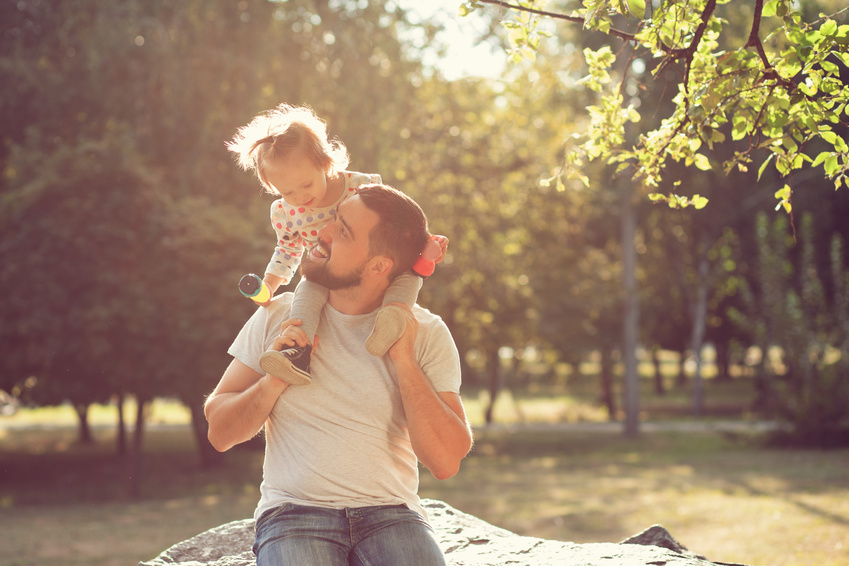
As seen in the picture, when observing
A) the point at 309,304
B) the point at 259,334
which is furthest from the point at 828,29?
the point at 259,334

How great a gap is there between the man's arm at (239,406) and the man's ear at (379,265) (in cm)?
52

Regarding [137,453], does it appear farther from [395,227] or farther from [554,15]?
[554,15]

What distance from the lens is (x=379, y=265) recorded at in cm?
294

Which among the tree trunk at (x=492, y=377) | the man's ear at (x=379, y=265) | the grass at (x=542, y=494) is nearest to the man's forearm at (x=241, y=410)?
the man's ear at (x=379, y=265)

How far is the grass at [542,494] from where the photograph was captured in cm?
844

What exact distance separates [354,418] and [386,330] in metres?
0.32

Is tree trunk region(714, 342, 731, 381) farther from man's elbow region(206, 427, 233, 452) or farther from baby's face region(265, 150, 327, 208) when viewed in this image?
man's elbow region(206, 427, 233, 452)

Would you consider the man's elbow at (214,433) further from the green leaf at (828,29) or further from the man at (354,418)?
the green leaf at (828,29)

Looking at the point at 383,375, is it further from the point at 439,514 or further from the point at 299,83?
the point at 299,83

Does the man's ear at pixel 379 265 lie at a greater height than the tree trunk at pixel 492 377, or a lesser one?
greater

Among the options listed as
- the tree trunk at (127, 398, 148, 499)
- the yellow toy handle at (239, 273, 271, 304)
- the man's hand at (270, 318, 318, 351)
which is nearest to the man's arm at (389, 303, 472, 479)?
the man's hand at (270, 318, 318, 351)

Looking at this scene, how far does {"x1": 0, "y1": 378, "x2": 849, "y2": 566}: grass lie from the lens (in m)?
8.44

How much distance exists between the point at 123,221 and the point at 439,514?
8888 mm

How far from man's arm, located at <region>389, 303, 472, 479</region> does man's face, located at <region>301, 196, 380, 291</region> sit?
0.25 meters
